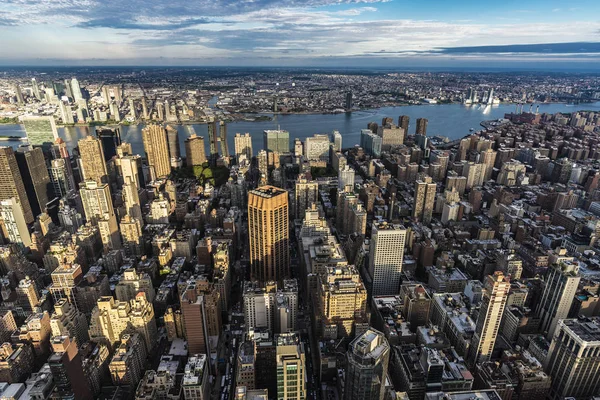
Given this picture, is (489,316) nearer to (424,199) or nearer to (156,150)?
(424,199)

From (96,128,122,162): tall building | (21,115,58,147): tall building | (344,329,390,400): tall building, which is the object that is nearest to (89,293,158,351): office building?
(344,329,390,400): tall building

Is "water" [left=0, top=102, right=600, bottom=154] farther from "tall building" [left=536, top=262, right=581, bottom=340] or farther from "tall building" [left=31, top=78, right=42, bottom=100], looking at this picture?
"tall building" [left=536, top=262, right=581, bottom=340]

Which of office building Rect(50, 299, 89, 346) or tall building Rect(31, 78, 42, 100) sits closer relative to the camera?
office building Rect(50, 299, 89, 346)

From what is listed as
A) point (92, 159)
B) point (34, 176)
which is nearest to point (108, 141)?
point (92, 159)

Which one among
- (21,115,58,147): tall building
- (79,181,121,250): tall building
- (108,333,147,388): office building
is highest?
(21,115,58,147): tall building

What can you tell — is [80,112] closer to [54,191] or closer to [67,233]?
[54,191]
